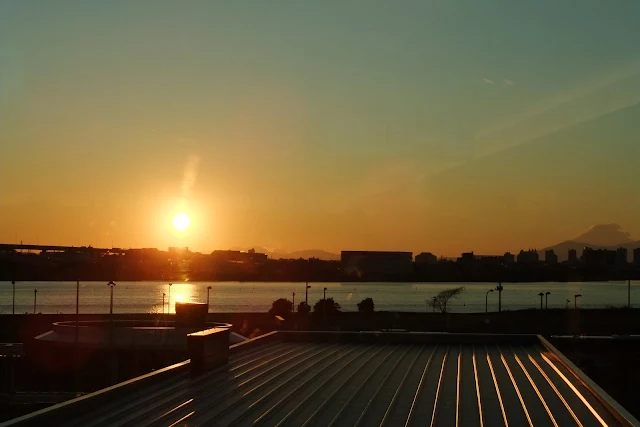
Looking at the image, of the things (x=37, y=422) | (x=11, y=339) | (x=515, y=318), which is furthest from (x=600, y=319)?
(x=37, y=422)

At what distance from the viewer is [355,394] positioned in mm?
13766

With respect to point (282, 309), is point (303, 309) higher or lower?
lower

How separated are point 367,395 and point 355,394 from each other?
228mm

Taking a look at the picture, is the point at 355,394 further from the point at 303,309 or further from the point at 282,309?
the point at 303,309

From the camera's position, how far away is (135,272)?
516ft

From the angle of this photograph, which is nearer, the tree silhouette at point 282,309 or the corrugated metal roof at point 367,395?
the corrugated metal roof at point 367,395

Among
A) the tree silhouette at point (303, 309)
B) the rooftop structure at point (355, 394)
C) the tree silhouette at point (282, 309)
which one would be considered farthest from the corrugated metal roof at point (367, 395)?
the tree silhouette at point (303, 309)

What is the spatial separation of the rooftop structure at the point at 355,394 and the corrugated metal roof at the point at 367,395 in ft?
0.06

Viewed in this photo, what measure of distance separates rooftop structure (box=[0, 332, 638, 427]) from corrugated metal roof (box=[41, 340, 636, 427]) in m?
0.02

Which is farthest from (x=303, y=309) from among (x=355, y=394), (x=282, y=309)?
(x=355, y=394)

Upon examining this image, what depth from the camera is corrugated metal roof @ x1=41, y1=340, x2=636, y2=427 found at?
1137cm

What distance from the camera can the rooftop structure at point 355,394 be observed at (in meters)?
11.3

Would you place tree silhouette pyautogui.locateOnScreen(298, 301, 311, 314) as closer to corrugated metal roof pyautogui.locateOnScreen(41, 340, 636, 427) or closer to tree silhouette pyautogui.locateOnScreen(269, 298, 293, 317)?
tree silhouette pyautogui.locateOnScreen(269, 298, 293, 317)

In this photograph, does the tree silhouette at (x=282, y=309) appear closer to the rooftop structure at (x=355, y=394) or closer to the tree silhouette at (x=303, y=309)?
the tree silhouette at (x=303, y=309)
